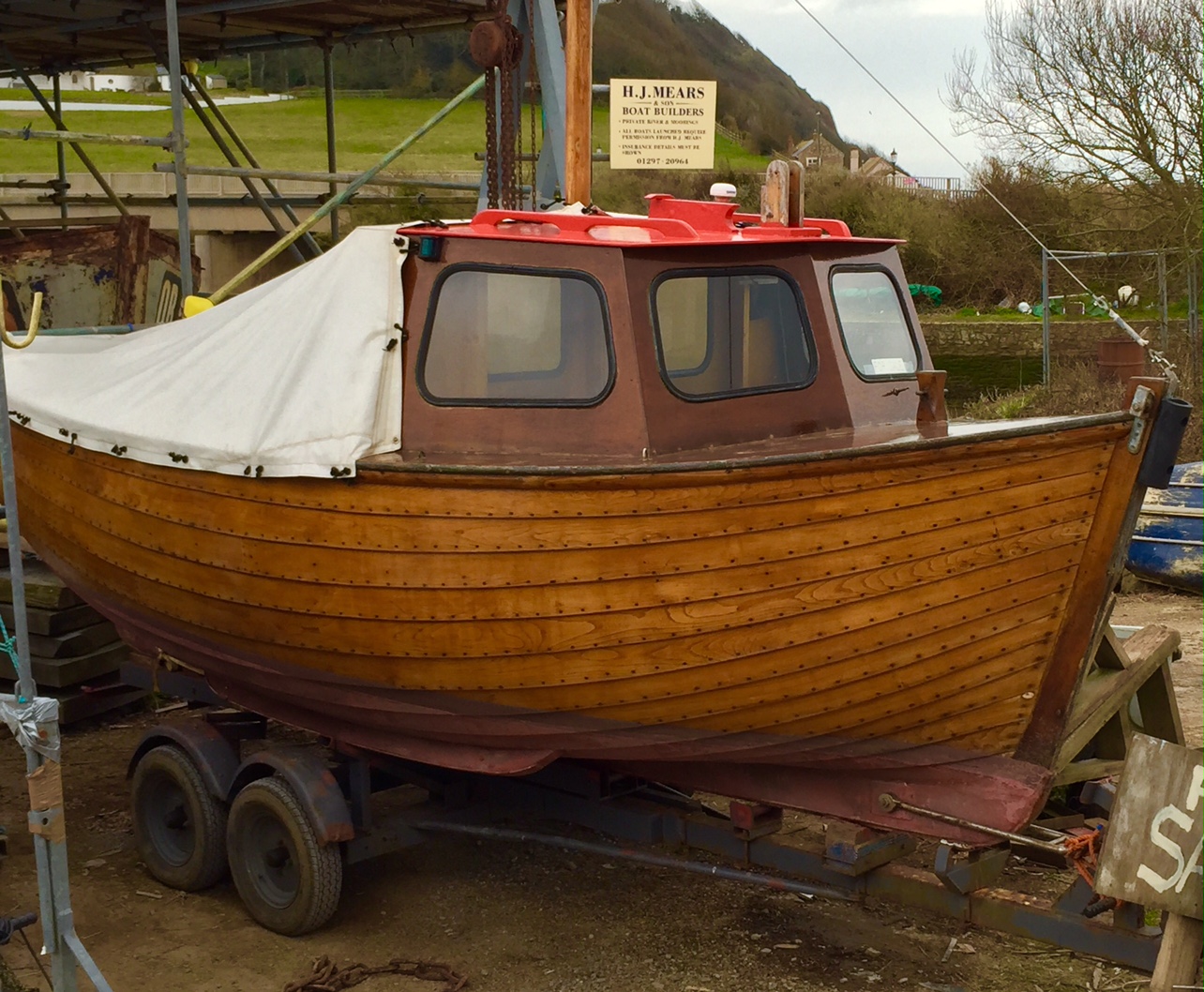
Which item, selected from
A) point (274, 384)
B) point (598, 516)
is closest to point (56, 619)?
point (274, 384)

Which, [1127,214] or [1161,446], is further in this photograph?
[1127,214]

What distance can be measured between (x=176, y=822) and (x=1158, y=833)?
3.86 metres

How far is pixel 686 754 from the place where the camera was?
4590 millimetres

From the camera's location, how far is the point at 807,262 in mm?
5105

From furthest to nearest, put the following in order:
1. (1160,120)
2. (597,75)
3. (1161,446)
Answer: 1. (597,75)
2. (1160,120)
3. (1161,446)

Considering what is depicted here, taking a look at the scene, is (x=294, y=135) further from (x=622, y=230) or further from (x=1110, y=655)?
(x=1110, y=655)

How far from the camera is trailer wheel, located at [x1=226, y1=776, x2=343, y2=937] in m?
5.05

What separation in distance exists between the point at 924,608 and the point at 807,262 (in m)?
1.54

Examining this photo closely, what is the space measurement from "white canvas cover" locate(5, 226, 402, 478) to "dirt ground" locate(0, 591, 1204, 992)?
4.52 feet

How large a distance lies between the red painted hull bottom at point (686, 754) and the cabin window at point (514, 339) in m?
1.10

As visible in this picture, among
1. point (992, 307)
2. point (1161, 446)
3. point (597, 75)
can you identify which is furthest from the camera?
point (992, 307)

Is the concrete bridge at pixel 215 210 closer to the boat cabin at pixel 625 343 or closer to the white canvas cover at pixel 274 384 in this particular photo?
the white canvas cover at pixel 274 384

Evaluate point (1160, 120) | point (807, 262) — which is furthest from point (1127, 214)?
point (807, 262)

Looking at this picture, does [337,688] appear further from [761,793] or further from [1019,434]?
[1019,434]
